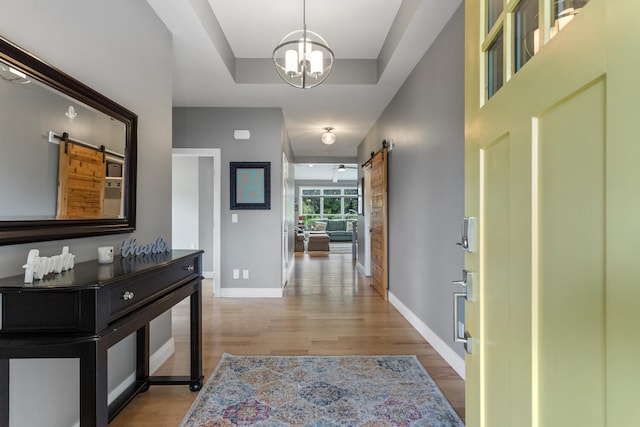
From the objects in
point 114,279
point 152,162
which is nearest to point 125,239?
point 152,162

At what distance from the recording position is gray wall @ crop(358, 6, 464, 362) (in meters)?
2.37

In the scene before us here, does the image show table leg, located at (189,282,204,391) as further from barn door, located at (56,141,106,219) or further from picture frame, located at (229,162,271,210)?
picture frame, located at (229,162,271,210)

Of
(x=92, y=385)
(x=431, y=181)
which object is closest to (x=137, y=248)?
(x=92, y=385)

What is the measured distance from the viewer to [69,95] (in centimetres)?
155

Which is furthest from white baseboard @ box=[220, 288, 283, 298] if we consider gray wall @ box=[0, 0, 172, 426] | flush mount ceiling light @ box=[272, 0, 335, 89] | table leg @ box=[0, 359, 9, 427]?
table leg @ box=[0, 359, 9, 427]

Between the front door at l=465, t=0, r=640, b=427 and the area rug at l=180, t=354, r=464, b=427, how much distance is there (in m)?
1.02

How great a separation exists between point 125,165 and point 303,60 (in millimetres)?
1431

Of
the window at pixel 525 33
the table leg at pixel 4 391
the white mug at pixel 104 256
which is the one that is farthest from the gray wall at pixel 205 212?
the window at pixel 525 33

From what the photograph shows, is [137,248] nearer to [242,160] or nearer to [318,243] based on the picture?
[242,160]

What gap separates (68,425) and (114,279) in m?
0.92

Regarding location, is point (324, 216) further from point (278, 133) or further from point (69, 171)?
point (69, 171)

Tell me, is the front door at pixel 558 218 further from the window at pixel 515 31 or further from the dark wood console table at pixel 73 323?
the dark wood console table at pixel 73 323

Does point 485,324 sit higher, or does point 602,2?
point 602,2

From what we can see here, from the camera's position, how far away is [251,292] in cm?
446
